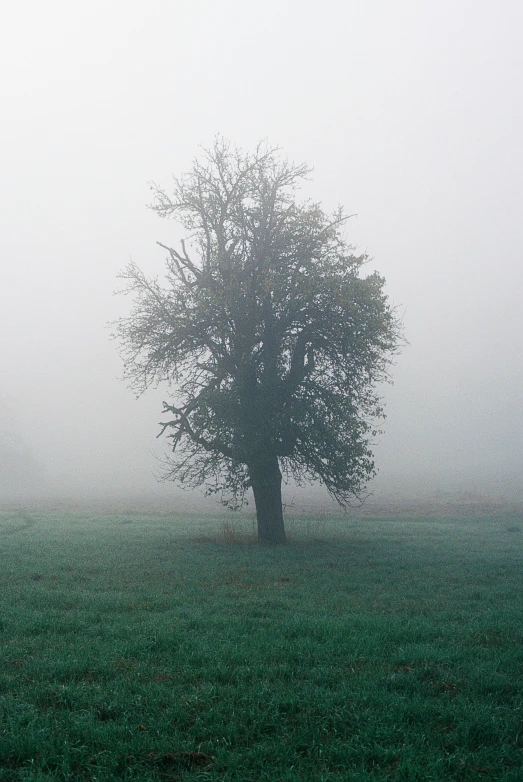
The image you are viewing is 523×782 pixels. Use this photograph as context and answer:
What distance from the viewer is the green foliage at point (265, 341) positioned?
22672 mm

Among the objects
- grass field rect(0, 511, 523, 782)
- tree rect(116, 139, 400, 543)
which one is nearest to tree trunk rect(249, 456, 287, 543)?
tree rect(116, 139, 400, 543)

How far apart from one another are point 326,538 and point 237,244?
39.9ft

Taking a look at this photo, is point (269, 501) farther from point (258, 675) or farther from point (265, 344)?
point (258, 675)

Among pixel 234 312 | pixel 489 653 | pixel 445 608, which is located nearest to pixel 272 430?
pixel 234 312

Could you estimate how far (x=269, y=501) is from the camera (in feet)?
78.5

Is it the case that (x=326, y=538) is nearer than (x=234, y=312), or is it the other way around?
(x=234, y=312)

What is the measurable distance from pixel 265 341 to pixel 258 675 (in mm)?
16218

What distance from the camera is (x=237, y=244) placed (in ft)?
80.3

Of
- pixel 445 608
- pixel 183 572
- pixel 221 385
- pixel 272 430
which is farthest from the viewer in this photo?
pixel 221 385

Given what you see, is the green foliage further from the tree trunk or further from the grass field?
the grass field

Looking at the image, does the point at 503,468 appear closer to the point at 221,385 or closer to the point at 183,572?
the point at 221,385

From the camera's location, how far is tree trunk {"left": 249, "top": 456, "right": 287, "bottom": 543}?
2372 cm

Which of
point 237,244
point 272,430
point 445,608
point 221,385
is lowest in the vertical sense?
point 445,608

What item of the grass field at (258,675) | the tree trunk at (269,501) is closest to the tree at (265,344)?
the tree trunk at (269,501)
